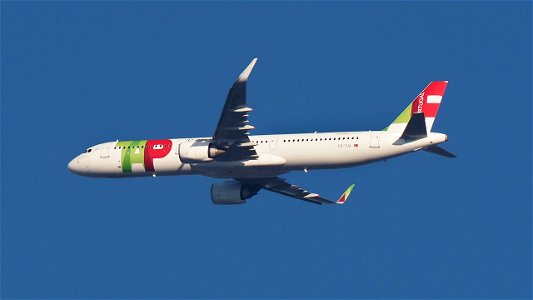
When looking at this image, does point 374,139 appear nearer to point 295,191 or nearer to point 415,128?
point 415,128

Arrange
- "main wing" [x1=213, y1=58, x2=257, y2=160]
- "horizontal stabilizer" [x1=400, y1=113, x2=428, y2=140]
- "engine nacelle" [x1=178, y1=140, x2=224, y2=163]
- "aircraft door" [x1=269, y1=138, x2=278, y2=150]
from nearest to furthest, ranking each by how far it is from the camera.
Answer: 1. "main wing" [x1=213, y1=58, x2=257, y2=160]
2. "horizontal stabilizer" [x1=400, y1=113, x2=428, y2=140]
3. "engine nacelle" [x1=178, y1=140, x2=224, y2=163]
4. "aircraft door" [x1=269, y1=138, x2=278, y2=150]

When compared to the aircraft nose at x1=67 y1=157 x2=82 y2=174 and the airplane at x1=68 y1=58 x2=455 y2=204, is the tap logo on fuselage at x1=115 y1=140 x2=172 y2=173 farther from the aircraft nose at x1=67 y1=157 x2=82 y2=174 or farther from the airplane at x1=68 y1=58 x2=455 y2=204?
the aircraft nose at x1=67 y1=157 x2=82 y2=174

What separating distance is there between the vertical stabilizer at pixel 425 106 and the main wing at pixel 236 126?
798cm

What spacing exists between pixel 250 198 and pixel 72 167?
35.6 feet

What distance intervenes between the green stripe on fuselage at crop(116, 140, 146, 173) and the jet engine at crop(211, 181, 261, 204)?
4.91 meters

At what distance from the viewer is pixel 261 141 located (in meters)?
62.0

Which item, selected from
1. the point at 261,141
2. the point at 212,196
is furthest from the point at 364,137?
the point at 212,196

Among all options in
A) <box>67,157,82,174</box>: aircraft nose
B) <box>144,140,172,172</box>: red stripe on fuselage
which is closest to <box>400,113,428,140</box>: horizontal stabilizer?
<box>144,140,172,172</box>: red stripe on fuselage

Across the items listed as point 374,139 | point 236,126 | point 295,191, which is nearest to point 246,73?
point 236,126

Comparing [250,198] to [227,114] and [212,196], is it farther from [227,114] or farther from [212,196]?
[227,114]

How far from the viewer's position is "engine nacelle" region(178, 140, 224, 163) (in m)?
59.8

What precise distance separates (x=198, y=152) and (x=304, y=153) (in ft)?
18.7

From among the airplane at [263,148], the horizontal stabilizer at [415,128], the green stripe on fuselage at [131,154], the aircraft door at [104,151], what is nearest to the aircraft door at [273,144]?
the airplane at [263,148]

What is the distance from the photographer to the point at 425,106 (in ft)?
199
